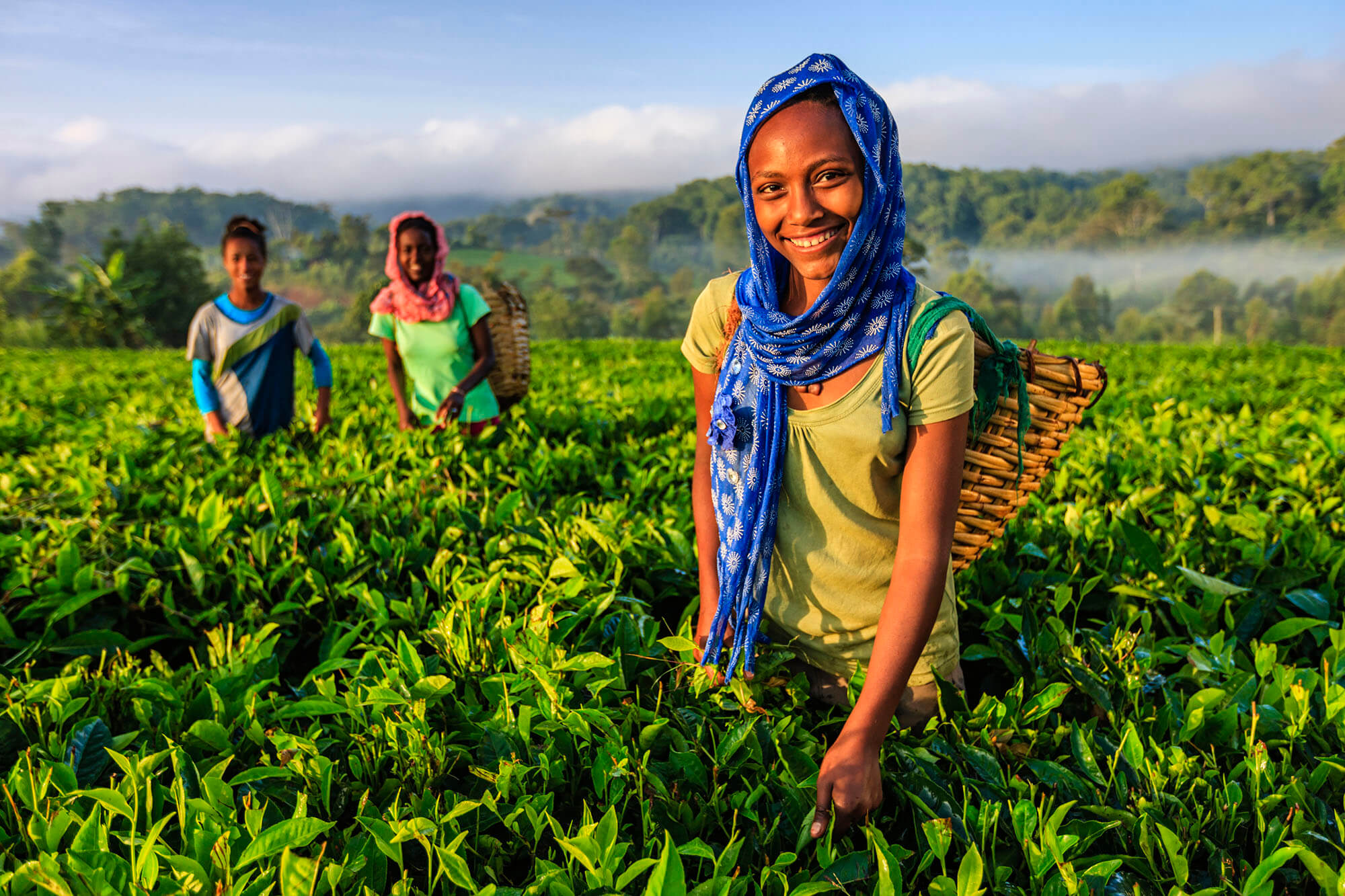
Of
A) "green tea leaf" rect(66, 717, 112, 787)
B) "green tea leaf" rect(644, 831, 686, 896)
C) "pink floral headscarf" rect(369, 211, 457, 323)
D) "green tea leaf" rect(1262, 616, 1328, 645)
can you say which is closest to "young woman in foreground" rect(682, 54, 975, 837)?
"green tea leaf" rect(644, 831, 686, 896)

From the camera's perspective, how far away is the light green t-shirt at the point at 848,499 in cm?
148

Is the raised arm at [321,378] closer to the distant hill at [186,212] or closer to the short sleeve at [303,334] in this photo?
the short sleeve at [303,334]

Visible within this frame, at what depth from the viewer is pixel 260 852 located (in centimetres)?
124

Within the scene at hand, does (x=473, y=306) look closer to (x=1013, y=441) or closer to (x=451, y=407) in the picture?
(x=451, y=407)

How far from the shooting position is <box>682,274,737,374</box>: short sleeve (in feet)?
5.78

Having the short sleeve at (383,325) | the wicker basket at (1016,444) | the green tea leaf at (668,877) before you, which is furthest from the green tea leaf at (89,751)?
the short sleeve at (383,325)

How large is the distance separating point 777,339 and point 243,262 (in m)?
3.32

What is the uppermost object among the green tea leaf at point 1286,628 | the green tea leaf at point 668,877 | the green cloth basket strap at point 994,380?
the green cloth basket strap at point 994,380

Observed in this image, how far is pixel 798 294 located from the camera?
5.43 ft

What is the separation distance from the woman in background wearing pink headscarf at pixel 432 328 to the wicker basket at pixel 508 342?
0.32 meters

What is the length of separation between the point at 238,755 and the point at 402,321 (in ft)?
9.28

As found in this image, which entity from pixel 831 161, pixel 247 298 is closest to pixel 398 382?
pixel 247 298

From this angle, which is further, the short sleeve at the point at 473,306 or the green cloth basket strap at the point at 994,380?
the short sleeve at the point at 473,306

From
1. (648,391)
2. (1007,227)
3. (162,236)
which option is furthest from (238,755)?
(1007,227)
